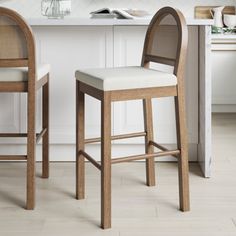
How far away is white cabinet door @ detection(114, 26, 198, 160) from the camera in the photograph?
2.96 m

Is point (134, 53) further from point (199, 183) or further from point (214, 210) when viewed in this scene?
point (214, 210)

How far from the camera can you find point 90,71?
2.29 m

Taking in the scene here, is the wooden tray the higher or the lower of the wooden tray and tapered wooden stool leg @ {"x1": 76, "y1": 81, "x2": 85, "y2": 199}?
the higher

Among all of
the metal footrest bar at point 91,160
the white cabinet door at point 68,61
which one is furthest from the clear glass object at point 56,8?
the metal footrest bar at point 91,160

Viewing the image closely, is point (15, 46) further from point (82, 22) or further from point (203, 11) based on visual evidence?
point (203, 11)

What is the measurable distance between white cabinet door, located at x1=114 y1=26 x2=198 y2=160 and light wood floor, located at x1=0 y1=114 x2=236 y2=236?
21 centimetres

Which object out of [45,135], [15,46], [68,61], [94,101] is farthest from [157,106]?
[15,46]

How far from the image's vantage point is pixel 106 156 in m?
2.09

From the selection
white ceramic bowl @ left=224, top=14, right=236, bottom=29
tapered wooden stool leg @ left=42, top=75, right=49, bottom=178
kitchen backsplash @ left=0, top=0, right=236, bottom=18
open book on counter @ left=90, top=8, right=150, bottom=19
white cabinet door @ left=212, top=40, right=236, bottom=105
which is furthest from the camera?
kitchen backsplash @ left=0, top=0, right=236, bottom=18

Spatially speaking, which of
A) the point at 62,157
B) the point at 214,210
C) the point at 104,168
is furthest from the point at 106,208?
the point at 62,157

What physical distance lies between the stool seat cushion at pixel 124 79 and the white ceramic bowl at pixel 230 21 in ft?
10.4

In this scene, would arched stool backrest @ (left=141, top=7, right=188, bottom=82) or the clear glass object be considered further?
the clear glass object

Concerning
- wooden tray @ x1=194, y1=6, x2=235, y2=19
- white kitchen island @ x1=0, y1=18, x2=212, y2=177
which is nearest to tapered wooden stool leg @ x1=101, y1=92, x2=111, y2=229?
white kitchen island @ x1=0, y1=18, x2=212, y2=177

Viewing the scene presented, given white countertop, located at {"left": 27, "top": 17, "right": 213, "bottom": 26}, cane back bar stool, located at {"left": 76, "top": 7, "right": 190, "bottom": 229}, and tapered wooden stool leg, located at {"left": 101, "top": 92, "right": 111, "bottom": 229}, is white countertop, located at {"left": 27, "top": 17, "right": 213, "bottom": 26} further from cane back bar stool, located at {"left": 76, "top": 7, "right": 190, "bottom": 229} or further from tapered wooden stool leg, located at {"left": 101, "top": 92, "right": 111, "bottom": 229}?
tapered wooden stool leg, located at {"left": 101, "top": 92, "right": 111, "bottom": 229}
